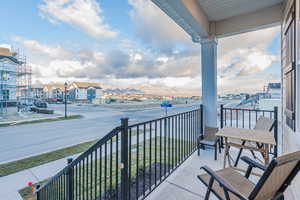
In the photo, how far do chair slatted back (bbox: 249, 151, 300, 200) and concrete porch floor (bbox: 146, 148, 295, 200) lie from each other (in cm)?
81

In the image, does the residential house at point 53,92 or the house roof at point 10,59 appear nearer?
the house roof at point 10,59

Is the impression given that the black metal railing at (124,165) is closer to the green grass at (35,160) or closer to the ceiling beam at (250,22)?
the ceiling beam at (250,22)

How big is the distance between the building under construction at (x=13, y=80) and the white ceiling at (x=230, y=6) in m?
19.5

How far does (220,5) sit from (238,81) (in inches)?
153

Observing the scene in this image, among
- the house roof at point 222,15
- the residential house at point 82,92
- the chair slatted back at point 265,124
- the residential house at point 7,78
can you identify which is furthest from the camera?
the residential house at point 82,92

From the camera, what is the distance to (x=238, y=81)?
5582 millimetres

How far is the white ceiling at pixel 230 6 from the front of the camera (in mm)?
2391

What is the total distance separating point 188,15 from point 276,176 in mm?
2170

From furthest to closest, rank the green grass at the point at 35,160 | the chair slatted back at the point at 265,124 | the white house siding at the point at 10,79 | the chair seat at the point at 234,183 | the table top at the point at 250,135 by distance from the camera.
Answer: the white house siding at the point at 10,79, the green grass at the point at 35,160, the chair slatted back at the point at 265,124, the table top at the point at 250,135, the chair seat at the point at 234,183

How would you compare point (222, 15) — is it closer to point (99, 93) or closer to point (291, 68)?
point (291, 68)

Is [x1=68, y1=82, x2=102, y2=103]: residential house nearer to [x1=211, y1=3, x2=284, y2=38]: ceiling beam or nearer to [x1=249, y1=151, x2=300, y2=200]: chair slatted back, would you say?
[x1=211, y1=3, x2=284, y2=38]: ceiling beam

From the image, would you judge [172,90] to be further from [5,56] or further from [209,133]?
[5,56]

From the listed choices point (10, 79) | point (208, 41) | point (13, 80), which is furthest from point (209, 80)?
point (13, 80)

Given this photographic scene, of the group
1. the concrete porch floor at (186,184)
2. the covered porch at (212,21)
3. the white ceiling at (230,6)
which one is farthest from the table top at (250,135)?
the white ceiling at (230,6)
